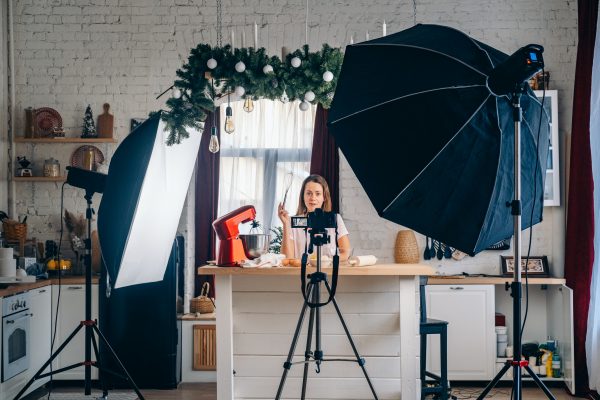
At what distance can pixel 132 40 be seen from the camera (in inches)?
233

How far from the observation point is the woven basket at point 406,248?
18.8ft

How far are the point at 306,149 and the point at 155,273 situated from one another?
291 centimetres

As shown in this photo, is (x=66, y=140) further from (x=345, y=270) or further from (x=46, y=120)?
(x=345, y=270)

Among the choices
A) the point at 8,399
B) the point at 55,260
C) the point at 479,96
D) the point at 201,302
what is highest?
the point at 479,96

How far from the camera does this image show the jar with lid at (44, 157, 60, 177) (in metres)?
5.80

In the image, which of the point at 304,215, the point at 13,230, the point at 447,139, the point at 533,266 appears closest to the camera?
the point at 447,139

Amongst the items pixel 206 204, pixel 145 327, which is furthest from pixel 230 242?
pixel 206 204

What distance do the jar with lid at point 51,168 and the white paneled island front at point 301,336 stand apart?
2609 mm

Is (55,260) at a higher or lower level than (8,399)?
higher

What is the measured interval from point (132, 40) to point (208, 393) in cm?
293

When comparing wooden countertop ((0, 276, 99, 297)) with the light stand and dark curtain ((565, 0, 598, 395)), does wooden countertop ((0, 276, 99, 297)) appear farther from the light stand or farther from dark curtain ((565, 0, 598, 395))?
dark curtain ((565, 0, 598, 395))

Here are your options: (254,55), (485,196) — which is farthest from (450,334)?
(485,196)

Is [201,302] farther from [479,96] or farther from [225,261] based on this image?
[479,96]

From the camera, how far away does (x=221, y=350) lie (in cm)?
372
